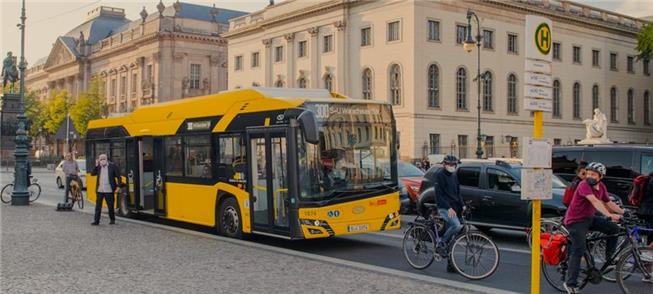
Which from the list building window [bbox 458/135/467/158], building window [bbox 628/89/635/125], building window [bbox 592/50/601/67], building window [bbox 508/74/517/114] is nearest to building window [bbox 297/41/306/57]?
building window [bbox 458/135/467/158]

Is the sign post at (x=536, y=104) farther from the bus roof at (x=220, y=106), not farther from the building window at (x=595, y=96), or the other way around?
the building window at (x=595, y=96)

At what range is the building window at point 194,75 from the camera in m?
87.2

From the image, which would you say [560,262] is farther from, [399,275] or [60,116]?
[60,116]

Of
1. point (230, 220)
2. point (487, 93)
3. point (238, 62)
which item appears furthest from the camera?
point (238, 62)

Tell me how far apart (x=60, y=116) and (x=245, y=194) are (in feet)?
262

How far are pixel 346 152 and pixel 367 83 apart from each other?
45907 millimetres

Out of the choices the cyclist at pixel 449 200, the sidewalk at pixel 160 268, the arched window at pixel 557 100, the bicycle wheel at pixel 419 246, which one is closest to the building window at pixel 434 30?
the arched window at pixel 557 100

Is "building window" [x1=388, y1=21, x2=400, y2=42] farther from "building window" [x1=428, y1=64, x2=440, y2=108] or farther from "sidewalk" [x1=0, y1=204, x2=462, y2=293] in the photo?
"sidewalk" [x1=0, y1=204, x2=462, y2=293]

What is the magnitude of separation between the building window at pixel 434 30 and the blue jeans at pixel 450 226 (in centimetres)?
4512

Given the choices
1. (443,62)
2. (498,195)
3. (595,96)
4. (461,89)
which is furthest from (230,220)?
(595,96)

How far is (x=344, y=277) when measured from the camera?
997 cm

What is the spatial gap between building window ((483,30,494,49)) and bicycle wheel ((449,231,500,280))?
4931cm

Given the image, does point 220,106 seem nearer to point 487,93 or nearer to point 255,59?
point 487,93

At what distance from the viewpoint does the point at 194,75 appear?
87562 mm
